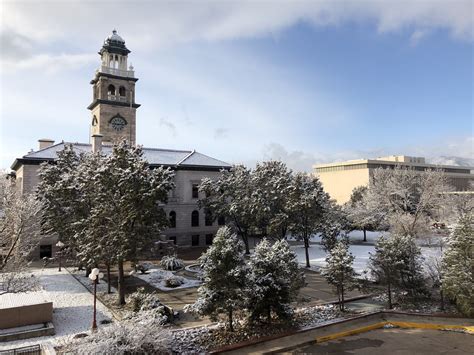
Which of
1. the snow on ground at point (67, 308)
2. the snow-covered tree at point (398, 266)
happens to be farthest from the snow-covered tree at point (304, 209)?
the snow on ground at point (67, 308)

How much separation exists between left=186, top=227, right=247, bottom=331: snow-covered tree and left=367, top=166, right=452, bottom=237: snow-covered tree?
28188mm

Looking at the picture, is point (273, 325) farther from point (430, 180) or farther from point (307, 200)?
point (430, 180)

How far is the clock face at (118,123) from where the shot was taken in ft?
183

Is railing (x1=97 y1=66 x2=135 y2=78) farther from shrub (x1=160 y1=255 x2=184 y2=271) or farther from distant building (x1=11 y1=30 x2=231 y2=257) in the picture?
shrub (x1=160 y1=255 x2=184 y2=271)

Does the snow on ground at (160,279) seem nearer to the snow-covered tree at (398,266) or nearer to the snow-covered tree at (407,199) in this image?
the snow-covered tree at (398,266)

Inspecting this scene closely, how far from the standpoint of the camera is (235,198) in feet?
129

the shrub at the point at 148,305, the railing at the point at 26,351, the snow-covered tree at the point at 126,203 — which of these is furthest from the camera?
the snow-covered tree at the point at 126,203

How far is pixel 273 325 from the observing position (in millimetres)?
17297

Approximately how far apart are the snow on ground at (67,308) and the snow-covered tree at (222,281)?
615 centimetres

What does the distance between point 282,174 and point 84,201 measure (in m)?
21.3

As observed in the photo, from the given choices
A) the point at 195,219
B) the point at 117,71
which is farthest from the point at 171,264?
the point at 117,71

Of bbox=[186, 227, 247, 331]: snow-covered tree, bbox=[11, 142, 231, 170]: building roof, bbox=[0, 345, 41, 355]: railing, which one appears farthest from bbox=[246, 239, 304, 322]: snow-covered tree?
bbox=[11, 142, 231, 170]: building roof

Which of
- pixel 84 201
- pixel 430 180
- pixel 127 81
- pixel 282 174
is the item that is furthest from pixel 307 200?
pixel 127 81

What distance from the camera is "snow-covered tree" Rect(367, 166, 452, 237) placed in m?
40.2
